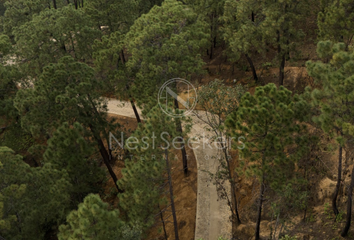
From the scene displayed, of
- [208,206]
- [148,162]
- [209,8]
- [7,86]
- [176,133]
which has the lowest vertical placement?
[208,206]

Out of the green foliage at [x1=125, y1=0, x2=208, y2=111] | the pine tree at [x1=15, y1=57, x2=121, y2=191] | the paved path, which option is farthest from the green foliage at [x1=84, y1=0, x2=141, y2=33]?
the paved path

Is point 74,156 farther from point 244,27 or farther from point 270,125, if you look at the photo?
point 244,27

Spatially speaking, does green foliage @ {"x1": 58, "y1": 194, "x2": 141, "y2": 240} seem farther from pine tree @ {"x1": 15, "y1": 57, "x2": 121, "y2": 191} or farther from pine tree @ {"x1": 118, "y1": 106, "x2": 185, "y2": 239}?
pine tree @ {"x1": 15, "y1": 57, "x2": 121, "y2": 191}

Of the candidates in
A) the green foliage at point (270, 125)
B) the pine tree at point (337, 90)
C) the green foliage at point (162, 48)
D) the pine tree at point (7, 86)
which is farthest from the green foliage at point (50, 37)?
the pine tree at point (337, 90)

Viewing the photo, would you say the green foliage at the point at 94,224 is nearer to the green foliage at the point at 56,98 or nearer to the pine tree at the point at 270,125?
the pine tree at the point at 270,125

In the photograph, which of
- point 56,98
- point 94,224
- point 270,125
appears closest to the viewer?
point 94,224

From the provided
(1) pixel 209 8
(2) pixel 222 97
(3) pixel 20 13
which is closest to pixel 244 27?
(1) pixel 209 8
